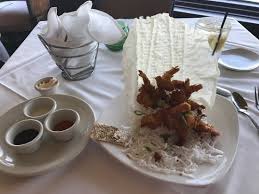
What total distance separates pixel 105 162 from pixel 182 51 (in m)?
0.41

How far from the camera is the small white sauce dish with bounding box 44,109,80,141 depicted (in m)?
0.62

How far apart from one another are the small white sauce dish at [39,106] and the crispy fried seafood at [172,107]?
21 cm

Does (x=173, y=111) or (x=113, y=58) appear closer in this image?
(x=173, y=111)

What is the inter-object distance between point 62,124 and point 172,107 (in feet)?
0.79

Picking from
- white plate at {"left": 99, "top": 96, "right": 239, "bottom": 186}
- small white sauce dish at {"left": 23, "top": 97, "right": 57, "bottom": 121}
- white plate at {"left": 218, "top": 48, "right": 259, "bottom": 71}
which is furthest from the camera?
white plate at {"left": 218, "top": 48, "right": 259, "bottom": 71}

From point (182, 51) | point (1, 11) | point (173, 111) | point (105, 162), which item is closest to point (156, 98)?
point (173, 111)

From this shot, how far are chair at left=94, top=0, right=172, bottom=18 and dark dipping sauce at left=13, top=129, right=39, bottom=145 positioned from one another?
2.97 feet

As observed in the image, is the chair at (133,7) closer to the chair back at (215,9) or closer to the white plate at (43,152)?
the chair back at (215,9)

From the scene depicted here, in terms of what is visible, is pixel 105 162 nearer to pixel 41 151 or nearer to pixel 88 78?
pixel 41 151

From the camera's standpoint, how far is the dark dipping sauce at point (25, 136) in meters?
0.61

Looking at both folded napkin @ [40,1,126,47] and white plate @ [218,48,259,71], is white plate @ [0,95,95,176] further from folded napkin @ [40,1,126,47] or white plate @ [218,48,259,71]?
white plate @ [218,48,259,71]

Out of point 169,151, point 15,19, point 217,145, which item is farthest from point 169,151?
point 15,19

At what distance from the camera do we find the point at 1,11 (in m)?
2.00

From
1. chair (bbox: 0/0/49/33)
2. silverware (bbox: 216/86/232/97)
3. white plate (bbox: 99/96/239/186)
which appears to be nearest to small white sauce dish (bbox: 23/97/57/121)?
white plate (bbox: 99/96/239/186)
